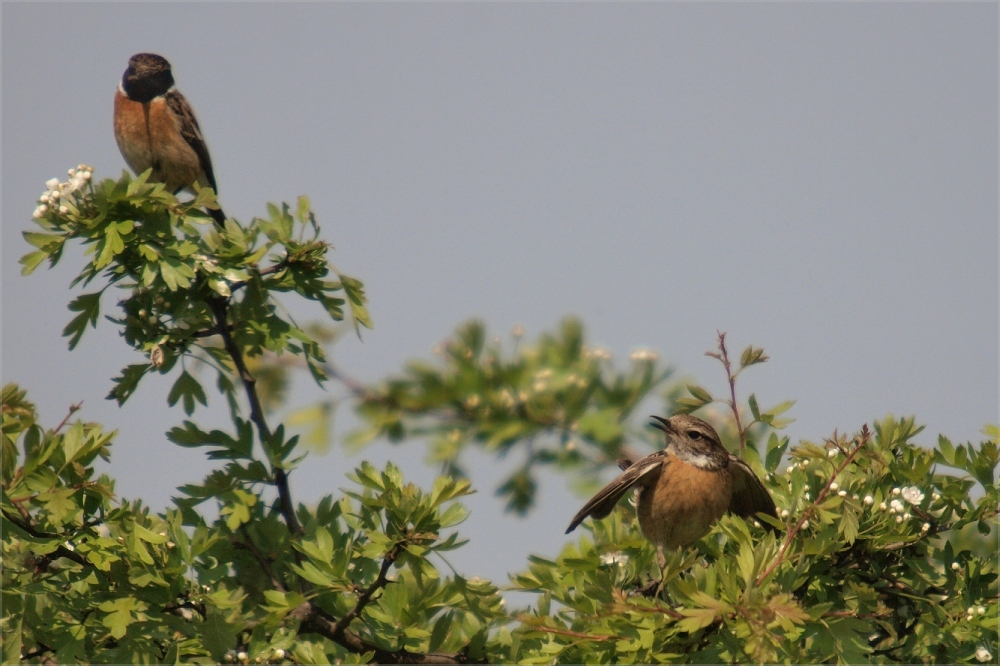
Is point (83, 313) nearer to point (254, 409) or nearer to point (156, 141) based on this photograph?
point (254, 409)

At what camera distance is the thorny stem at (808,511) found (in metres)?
3.62

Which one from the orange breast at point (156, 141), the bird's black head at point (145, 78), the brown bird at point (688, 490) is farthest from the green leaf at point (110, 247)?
the bird's black head at point (145, 78)

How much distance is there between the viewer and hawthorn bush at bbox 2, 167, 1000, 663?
3773mm

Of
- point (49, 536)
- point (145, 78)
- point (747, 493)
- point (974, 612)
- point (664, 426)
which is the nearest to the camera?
point (49, 536)

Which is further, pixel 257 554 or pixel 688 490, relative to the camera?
pixel 688 490

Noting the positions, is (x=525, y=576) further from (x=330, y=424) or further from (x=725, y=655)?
(x=330, y=424)

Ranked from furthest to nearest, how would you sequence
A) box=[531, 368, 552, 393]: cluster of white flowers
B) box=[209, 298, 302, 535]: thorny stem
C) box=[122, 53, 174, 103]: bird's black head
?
box=[122, 53, 174, 103]: bird's black head < box=[531, 368, 552, 393]: cluster of white flowers < box=[209, 298, 302, 535]: thorny stem

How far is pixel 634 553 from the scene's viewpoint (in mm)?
4695

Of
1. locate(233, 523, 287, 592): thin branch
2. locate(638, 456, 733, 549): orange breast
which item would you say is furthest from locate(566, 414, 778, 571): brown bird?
locate(233, 523, 287, 592): thin branch

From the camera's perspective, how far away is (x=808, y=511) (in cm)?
394

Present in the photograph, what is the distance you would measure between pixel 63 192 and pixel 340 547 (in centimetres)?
200

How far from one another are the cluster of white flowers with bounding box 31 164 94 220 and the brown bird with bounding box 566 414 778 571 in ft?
10.2

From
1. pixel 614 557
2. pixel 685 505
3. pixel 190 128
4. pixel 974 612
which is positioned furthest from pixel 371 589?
pixel 190 128

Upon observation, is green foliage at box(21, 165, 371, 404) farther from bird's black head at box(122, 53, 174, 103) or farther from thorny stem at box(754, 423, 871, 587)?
bird's black head at box(122, 53, 174, 103)
